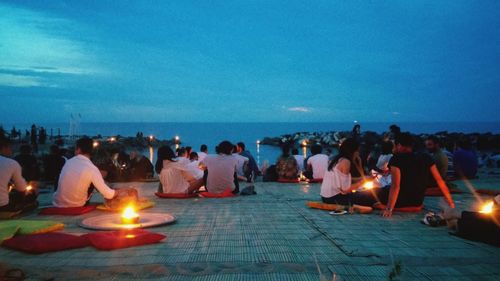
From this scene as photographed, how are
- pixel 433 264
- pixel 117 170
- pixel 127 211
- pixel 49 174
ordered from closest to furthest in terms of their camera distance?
1. pixel 433 264
2. pixel 127 211
3. pixel 49 174
4. pixel 117 170

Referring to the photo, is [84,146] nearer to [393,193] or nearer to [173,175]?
[173,175]

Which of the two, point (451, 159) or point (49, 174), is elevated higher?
point (451, 159)

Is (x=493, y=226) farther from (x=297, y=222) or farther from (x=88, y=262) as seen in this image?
(x=88, y=262)

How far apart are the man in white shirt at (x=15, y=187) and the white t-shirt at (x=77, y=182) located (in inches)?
17.3

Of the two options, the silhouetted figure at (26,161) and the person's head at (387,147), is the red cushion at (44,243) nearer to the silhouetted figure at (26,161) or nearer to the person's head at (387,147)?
the silhouetted figure at (26,161)

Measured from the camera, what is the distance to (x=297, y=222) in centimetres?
578

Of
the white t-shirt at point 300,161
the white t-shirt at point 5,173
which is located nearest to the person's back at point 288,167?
the white t-shirt at point 300,161

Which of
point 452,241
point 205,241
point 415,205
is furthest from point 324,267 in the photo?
point 415,205

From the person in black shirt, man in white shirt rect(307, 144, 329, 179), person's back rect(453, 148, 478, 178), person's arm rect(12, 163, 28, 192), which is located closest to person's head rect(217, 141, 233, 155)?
man in white shirt rect(307, 144, 329, 179)

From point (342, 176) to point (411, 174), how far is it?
3.10ft

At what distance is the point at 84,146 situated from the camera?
6480 mm

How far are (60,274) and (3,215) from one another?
9.98 feet

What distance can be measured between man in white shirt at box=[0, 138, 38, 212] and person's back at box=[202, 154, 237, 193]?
10.1 feet

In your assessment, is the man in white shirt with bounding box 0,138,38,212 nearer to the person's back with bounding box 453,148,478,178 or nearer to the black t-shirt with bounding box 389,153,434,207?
the black t-shirt with bounding box 389,153,434,207
